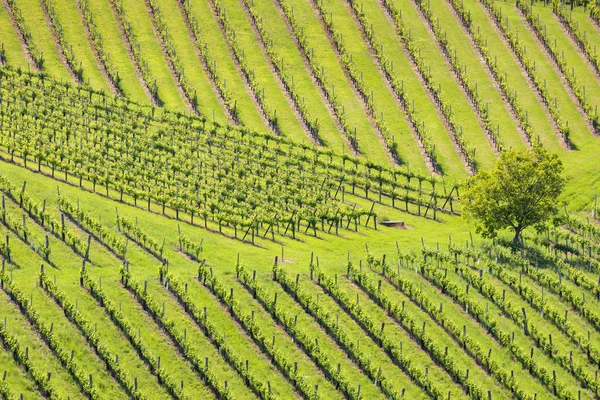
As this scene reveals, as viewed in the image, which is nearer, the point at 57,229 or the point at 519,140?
the point at 57,229

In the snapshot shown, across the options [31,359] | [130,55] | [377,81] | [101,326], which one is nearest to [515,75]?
[377,81]

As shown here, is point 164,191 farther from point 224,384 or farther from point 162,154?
point 224,384

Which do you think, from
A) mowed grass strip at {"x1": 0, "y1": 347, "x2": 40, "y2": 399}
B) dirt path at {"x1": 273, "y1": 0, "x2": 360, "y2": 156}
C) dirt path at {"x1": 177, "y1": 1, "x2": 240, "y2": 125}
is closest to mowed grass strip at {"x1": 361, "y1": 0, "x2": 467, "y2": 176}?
dirt path at {"x1": 273, "y1": 0, "x2": 360, "y2": 156}

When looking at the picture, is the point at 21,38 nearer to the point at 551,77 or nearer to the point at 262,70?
the point at 262,70

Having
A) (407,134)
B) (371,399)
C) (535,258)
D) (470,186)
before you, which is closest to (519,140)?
(407,134)

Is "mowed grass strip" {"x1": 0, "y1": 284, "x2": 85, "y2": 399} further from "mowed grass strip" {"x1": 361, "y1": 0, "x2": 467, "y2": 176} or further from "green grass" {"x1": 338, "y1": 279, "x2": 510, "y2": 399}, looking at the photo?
"mowed grass strip" {"x1": 361, "y1": 0, "x2": 467, "y2": 176}

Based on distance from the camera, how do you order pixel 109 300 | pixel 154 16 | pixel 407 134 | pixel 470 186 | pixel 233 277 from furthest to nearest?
pixel 154 16
pixel 407 134
pixel 470 186
pixel 233 277
pixel 109 300
